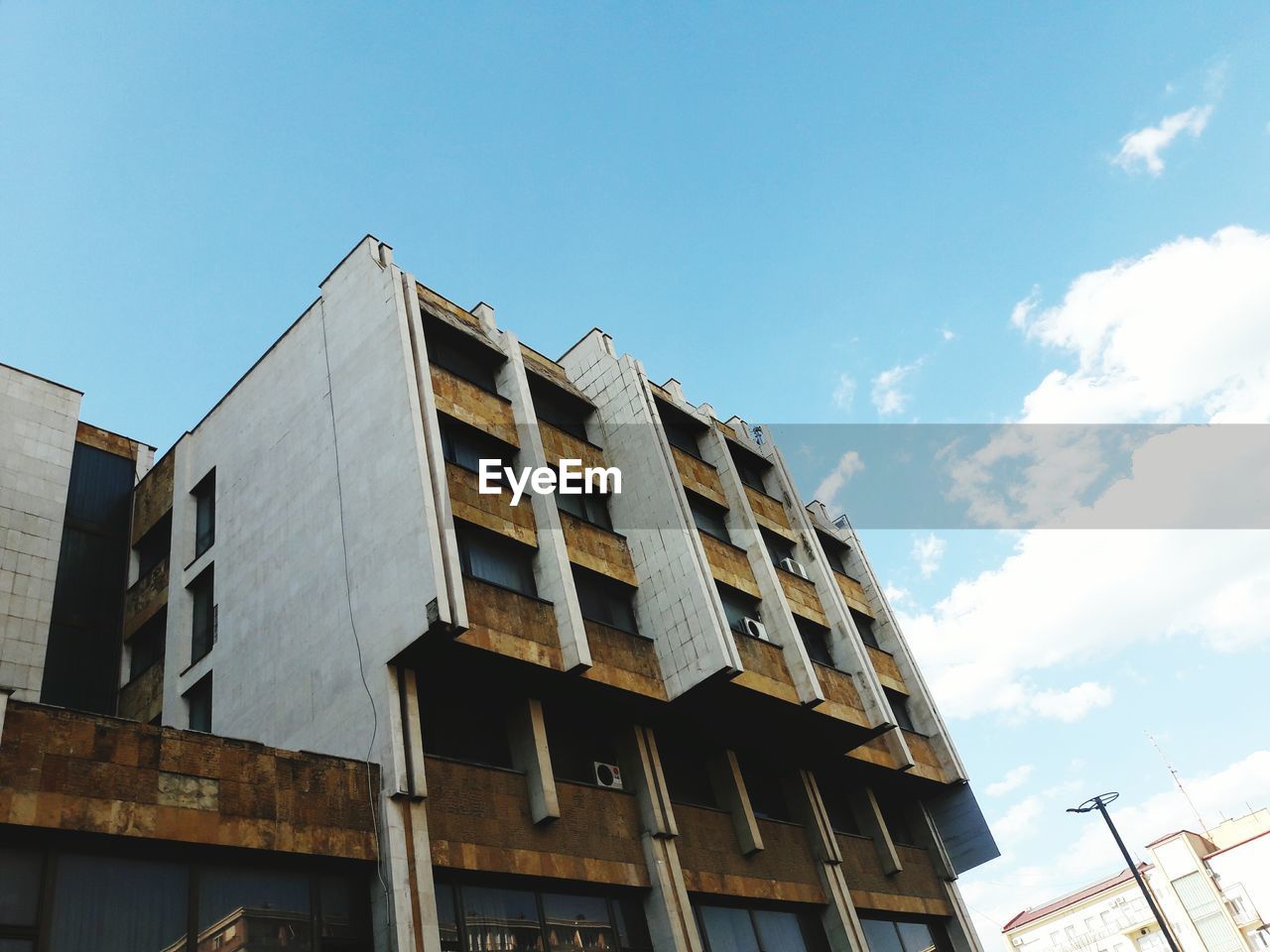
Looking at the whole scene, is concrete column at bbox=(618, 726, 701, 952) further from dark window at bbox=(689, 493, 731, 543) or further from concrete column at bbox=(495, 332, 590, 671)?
dark window at bbox=(689, 493, 731, 543)

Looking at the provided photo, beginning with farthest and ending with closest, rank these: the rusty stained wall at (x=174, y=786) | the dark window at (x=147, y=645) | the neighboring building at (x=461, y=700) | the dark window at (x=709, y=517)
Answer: the dark window at (x=709, y=517)
the dark window at (x=147, y=645)
the neighboring building at (x=461, y=700)
the rusty stained wall at (x=174, y=786)

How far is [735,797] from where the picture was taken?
22688mm

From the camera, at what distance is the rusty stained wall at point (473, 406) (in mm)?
21969

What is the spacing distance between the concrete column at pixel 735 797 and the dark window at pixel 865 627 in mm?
11556

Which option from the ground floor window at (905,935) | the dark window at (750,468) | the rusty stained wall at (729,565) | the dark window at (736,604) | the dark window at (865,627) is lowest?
the ground floor window at (905,935)

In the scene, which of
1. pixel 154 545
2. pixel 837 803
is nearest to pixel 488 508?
pixel 154 545

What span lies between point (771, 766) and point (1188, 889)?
265 feet

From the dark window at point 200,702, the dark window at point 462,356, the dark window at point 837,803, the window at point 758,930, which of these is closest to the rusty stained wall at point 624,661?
the window at point 758,930

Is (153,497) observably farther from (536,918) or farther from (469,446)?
(536,918)

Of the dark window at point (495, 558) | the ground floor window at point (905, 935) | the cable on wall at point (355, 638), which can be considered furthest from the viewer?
the ground floor window at point (905, 935)

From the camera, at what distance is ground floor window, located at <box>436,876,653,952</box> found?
15.7 m

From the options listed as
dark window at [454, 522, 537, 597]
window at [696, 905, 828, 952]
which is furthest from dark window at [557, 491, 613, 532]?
window at [696, 905, 828, 952]

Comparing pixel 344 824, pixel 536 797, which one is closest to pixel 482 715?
pixel 536 797

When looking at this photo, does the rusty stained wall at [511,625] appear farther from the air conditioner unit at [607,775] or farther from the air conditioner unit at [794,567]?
the air conditioner unit at [794,567]
